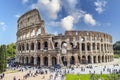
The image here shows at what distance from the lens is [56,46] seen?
51.3 metres

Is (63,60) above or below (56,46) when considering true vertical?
below

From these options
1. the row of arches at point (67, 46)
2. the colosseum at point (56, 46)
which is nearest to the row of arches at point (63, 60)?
the colosseum at point (56, 46)

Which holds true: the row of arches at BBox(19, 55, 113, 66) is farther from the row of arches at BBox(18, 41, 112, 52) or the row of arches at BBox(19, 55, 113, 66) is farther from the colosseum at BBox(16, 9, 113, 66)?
the row of arches at BBox(18, 41, 112, 52)

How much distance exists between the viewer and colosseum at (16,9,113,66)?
47.4 metres

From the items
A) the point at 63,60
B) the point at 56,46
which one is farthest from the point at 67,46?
the point at 56,46

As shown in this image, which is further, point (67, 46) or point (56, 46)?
point (56, 46)

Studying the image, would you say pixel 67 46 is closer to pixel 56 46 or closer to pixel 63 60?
pixel 63 60

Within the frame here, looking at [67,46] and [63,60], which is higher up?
[67,46]

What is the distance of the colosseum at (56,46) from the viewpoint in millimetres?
47406

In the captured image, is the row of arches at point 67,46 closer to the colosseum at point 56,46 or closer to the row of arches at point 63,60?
the colosseum at point 56,46

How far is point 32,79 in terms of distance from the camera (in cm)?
3033

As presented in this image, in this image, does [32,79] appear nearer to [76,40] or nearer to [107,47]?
[76,40]

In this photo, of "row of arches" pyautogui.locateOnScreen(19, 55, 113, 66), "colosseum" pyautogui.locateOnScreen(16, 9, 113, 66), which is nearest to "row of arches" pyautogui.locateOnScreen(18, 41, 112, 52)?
"colosseum" pyautogui.locateOnScreen(16, 9, 113, 66)

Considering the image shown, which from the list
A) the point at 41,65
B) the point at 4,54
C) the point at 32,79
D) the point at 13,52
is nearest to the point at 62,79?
the point at 32,79
